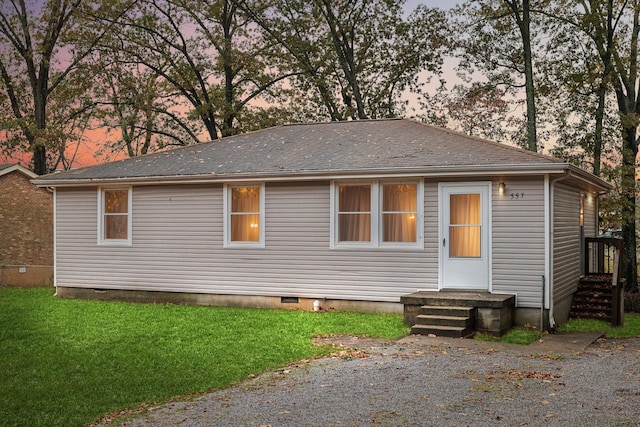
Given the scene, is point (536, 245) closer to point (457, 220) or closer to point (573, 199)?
point (457, 220)

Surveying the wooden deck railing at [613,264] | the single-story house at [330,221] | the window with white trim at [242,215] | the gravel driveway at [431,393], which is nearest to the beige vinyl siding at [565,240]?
the single-story house at [330,221]

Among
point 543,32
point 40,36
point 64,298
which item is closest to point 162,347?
point 64,298

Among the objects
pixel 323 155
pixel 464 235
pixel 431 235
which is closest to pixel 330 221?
pixel 323 155

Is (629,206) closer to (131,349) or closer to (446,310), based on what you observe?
(446,310)

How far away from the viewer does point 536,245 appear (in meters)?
12.8

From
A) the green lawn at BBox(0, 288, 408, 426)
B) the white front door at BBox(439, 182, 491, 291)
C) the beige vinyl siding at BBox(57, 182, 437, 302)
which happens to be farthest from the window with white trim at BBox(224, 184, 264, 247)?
the white front door at BBox(439, 182, 491, 291)

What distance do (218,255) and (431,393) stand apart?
882 centimetres

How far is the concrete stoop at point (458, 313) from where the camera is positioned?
1176 cm

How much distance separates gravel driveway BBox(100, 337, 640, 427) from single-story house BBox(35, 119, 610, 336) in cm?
332

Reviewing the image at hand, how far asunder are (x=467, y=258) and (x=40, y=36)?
21.2m

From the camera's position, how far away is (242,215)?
15.5 meters

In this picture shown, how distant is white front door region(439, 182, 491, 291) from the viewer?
1325cm

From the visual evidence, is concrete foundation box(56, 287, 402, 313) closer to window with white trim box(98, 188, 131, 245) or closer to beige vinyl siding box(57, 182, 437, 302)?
beige vinyl siding box(57, 182, 437, 302)

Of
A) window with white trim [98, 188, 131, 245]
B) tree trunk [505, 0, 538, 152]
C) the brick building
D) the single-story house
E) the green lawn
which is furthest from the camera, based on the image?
the brick building
